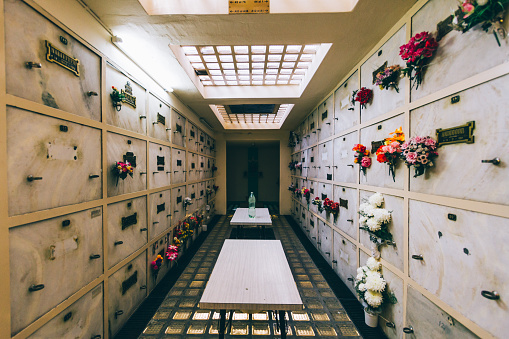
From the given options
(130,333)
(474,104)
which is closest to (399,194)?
(474,104)

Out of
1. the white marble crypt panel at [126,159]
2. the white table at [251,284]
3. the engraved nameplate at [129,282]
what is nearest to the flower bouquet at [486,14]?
the white table at [251,284]

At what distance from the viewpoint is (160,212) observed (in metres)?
3.23

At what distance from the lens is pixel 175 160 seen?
Result: 395 centimetres

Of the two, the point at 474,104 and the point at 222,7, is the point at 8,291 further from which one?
Answer: the point at 474,104

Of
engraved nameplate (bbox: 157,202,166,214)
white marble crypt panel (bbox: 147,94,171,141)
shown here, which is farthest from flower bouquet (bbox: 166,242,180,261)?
white marble crypt panel (bbox: 147,94,171,141)

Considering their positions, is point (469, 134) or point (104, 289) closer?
point (469, 134)

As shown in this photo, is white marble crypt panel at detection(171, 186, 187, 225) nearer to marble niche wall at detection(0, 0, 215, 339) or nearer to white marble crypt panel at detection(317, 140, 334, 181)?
marble niche wall at detection(0, 0, 215, 339)

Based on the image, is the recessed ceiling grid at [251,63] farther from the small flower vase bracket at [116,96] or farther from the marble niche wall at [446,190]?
the small flower vase bracket at [116,96]

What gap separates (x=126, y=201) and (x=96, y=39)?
174cm

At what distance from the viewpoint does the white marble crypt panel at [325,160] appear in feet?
12.3

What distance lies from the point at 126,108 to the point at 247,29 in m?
1.72

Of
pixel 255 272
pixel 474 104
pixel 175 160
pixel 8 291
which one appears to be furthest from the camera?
pixel 175 160

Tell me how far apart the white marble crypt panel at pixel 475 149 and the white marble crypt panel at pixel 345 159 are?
124 centimetres

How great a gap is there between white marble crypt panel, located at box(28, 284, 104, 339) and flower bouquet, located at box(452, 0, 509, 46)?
344cm
